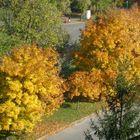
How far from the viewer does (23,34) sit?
4784cm

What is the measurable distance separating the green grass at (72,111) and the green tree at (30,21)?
7213mm

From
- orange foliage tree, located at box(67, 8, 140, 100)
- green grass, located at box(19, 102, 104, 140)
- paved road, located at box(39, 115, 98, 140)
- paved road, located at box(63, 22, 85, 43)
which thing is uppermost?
orange foliage tree, located at box(67, 8, 140, 100)

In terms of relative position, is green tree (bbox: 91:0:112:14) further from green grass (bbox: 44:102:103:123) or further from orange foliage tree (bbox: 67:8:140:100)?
green grass (bbox: 44:102:103:123)

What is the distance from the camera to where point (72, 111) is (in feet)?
140

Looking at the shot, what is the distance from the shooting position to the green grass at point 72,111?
41.0m

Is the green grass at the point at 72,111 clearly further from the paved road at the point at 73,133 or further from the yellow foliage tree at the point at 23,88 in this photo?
the yellow foliage tree at the point at 23,88

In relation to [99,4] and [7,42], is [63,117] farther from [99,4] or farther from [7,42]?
[99,4]

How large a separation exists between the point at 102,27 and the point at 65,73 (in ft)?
26.2

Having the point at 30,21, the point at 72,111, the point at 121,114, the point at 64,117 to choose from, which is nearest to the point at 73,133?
the point at 64,117

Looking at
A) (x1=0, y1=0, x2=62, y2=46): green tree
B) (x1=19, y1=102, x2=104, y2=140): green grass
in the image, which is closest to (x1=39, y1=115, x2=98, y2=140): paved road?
(x1=19, y1=102, x2=104, y2=140): green grass

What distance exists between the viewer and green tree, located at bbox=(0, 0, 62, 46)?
47.7 metres

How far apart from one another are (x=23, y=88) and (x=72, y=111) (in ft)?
28.5

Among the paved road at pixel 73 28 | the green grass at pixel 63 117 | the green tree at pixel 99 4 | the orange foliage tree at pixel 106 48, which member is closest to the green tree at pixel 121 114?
the green grass at pixel 63 117

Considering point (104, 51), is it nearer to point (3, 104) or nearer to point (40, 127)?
point (40, 127)
